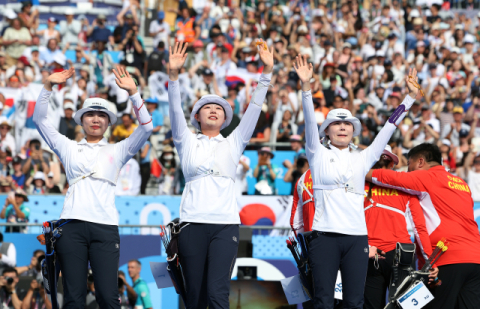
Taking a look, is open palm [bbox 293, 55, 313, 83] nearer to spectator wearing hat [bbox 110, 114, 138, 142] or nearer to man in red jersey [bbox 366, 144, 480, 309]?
man in red jersey [bbox 366, 144, 480, 309]

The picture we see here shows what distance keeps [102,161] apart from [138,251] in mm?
3642

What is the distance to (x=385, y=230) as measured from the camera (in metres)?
6.30

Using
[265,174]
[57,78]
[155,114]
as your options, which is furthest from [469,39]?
[57,78]

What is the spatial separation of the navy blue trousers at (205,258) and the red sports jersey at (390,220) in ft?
5.21

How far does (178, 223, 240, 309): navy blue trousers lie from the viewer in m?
5.32

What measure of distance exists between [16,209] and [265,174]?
4.17m

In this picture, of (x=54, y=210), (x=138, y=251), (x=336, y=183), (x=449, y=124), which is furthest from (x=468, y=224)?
(x=449, y=124)

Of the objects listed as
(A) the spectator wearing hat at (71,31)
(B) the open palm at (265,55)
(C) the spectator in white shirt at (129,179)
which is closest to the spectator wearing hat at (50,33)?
(A) the spectator wearing hat at (71,31)

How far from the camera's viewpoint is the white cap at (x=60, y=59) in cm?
1530

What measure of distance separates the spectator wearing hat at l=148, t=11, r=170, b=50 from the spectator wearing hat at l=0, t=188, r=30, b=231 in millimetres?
6770

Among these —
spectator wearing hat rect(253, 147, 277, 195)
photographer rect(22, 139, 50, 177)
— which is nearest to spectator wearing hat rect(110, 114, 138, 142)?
photographer rect(22, 139, 50, 177)

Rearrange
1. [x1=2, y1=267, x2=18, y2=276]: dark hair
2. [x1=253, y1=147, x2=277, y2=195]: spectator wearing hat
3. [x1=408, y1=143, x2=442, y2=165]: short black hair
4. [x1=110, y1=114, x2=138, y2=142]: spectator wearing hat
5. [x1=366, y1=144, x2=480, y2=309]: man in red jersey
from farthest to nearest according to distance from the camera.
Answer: [x1=110, y1=114, x2=138, y2=142]: spectator wearing hat < [x1=253, y1=147, x2=277, y2=195]: spectator wearing hat < [x1=2, y1=267, x2=18, y2=276]: dark hair < [x1=408, y1=143, x2=442, y2=165]: short black hair < [x1=366, y1=144, x2=480, y2=309]: man in red jersey

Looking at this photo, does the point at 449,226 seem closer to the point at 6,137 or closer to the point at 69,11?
the point at 6,137

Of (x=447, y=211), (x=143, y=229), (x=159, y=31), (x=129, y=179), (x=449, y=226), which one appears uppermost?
(x=159, y=31)
